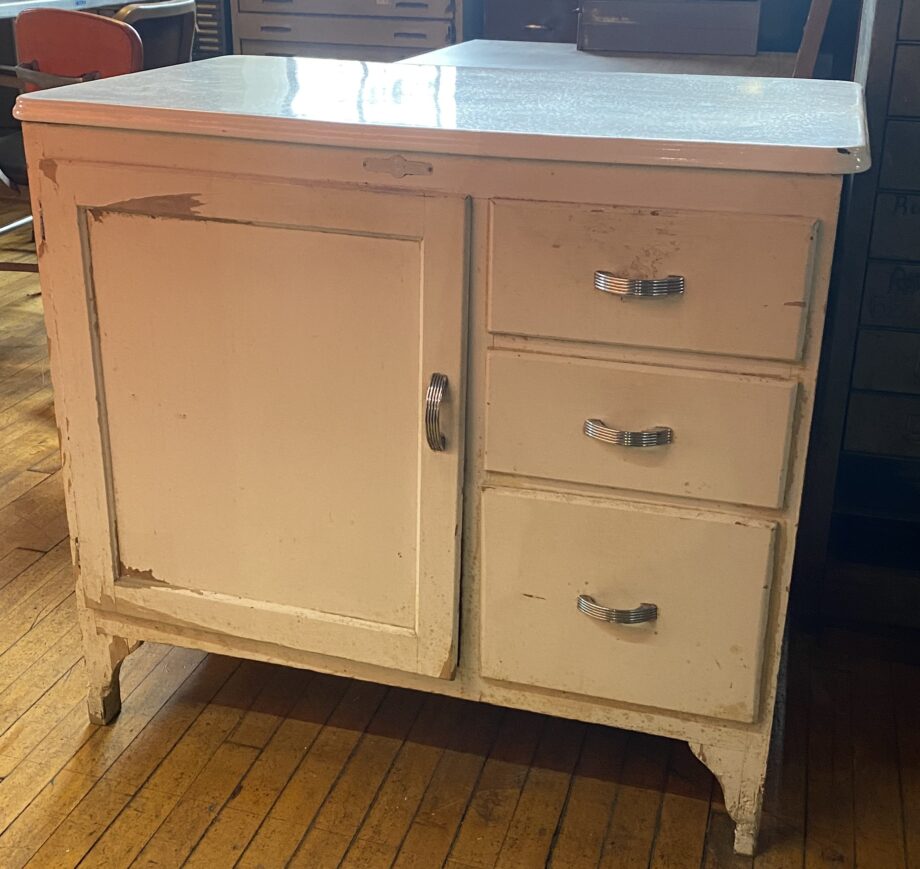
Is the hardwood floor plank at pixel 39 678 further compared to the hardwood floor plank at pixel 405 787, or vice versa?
the hardwood floor plank at pixel 39 678

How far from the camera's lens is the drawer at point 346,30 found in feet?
11.4

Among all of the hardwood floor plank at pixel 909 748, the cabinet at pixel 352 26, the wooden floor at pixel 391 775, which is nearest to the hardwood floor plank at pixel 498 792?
the wooden floor at pixel 391 775

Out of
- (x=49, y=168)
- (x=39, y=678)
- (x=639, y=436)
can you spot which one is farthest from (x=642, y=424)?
(x=39, y=678)

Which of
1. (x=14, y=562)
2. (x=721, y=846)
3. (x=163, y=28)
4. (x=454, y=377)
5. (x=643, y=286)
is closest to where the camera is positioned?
(x=643, y=286)

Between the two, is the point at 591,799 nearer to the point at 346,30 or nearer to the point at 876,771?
the point at 876,771

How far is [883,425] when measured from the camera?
166 centimetres

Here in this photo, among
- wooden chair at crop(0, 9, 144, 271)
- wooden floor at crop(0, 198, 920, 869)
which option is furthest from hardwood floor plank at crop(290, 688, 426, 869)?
wooden chair at crop(0, 9, 144, 271)

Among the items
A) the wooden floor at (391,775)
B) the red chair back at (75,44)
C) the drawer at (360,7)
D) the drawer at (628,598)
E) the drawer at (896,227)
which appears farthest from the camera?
the drawer at (360,7)

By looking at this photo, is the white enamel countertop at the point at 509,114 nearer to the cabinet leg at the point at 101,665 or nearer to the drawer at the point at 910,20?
the drawer at the point at 910,20

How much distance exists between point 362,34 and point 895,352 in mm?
2441

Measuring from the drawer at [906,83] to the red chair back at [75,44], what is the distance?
1712 millimetres

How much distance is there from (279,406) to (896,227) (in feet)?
2.95

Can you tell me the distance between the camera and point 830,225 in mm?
1087

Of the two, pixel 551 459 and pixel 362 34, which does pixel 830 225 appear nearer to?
pixel 551 459
